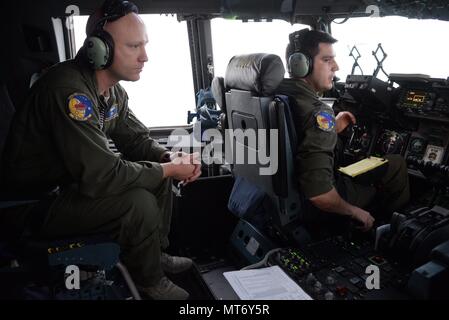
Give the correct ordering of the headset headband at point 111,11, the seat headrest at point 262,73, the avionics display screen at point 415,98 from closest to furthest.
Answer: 1. the headset headband at point 111,11
2. the seat headrest at point 262,73
3. the avionics display screen at point 415,98

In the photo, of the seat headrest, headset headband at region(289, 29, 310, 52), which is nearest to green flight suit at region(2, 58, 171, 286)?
the seat headrest

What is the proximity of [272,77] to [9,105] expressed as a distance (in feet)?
4.70

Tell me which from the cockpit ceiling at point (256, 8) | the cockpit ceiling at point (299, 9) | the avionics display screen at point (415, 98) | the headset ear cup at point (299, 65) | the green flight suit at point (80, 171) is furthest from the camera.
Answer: the cockpit ceiling at point (299, 9)

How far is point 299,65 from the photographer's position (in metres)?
1.78

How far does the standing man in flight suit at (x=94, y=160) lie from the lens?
133 centimetres

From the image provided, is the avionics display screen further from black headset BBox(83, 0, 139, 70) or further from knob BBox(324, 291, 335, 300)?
black headset BBox(83, 0, 139, 70)

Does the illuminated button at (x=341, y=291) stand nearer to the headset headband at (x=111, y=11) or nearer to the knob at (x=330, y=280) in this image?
the knob at (x=330, y=280)

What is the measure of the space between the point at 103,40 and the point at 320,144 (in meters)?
1.04

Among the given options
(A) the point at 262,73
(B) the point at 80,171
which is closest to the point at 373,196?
(A) the point at 262,73

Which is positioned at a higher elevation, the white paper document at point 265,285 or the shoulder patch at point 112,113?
the shoulder patch at point 112,113

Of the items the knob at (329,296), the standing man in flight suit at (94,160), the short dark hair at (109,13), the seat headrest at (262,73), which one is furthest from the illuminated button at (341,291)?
the short dark hair at (109,13)

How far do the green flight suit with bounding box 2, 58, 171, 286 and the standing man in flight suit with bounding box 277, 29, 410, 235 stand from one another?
2.25 feet

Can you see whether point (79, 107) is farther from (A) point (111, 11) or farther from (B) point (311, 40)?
(B) point (311, 40)
